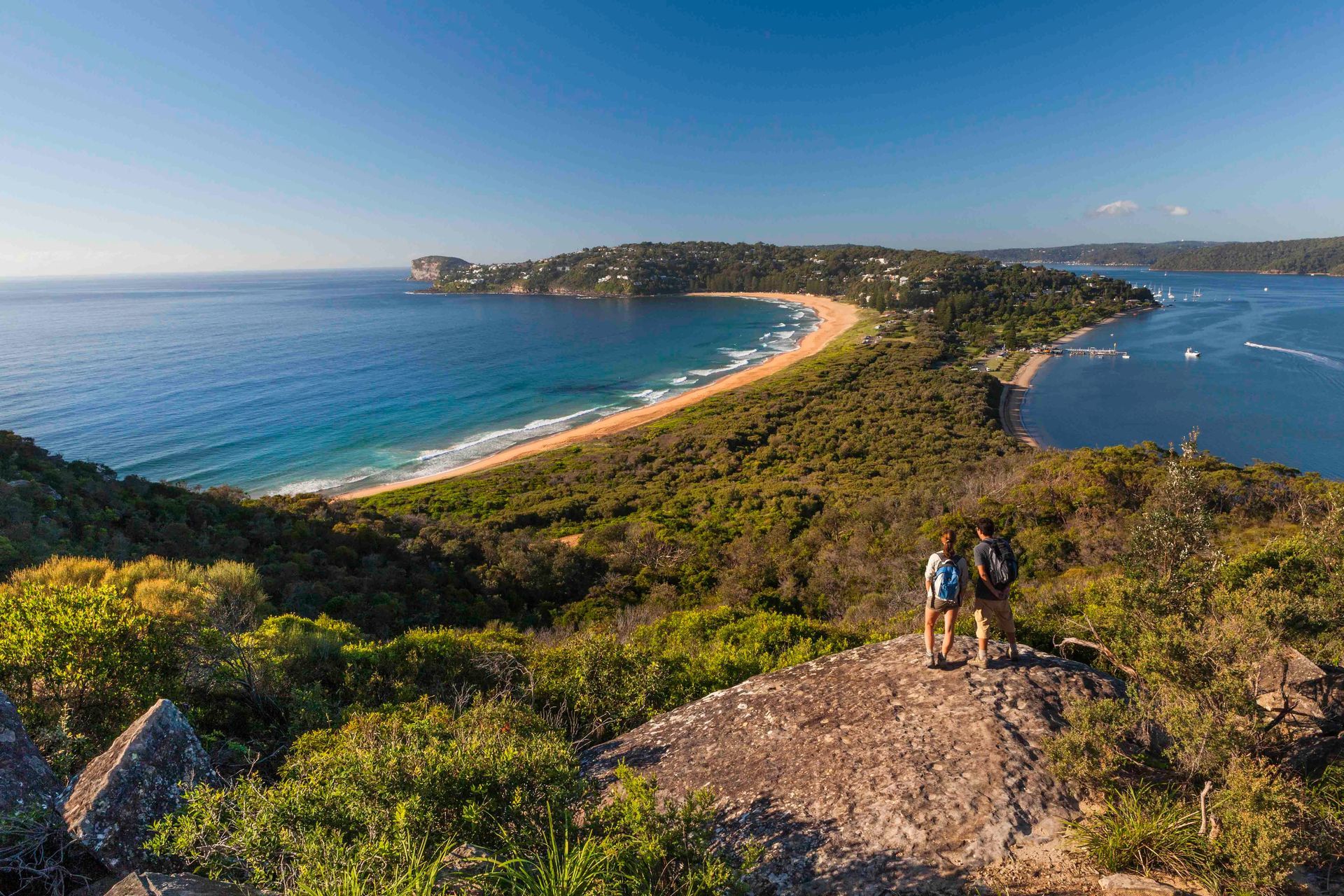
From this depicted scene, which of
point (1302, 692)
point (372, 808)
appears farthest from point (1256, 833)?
point (372, 808)

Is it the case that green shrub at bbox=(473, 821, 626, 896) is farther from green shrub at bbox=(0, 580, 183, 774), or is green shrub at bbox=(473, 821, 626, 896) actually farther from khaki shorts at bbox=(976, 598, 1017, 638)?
khaki shorts at bbox=(976, 598, 1017, 638)

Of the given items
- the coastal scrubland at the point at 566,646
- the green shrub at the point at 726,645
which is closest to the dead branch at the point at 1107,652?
the coastal scrubland at the point at 566,646

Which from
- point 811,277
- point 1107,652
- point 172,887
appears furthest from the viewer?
point 811,277

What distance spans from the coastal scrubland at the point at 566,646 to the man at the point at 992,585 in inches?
44.0

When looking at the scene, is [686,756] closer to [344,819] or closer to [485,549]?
[344,819]

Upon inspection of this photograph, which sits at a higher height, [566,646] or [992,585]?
[992,585]

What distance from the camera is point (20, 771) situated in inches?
148

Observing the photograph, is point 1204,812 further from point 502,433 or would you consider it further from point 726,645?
point 502,433

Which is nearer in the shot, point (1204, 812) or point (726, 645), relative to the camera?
point (1204, 812)

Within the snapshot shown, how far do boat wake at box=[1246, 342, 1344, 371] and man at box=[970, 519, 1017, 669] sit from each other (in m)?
82.9

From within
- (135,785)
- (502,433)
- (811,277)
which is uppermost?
(811,277)

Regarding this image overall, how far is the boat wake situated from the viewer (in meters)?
58.9

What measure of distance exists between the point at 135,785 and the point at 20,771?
2.41 feet

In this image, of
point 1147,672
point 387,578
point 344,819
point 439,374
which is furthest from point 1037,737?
point 439,374
